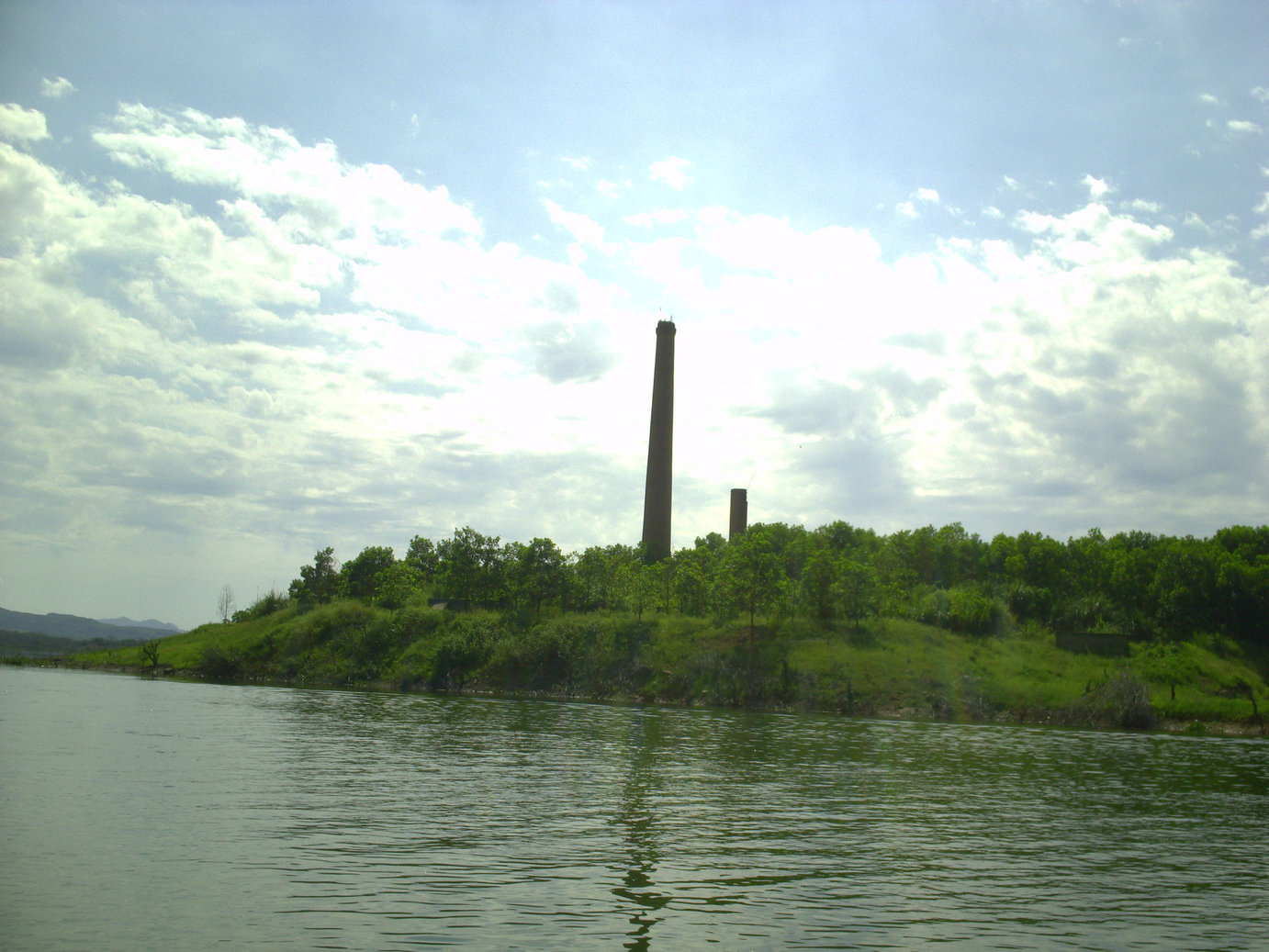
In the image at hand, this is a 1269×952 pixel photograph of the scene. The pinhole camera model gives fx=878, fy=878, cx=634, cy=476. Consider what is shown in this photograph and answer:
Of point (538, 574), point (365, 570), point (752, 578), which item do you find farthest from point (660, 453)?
point (365, 570)

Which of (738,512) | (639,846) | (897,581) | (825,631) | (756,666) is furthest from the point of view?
(738,512)

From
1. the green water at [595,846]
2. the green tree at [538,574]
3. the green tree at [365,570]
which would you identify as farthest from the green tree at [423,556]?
the green water at [595,846]

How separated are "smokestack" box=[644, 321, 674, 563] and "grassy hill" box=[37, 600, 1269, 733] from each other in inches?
768

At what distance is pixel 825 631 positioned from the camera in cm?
9038

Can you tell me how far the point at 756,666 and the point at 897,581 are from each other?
31661mm

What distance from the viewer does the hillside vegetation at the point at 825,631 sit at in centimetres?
7812

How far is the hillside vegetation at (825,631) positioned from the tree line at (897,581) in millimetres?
252

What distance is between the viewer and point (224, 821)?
66.6 feet

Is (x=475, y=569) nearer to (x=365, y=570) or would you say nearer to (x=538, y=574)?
(x=538, y=574)

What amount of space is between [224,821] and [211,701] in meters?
44.4

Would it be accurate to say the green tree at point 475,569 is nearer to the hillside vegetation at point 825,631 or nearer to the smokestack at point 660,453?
the hillside vegetation at point 825,631

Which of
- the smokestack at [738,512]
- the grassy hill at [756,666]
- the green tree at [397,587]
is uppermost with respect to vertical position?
the smokestack at [738,512]

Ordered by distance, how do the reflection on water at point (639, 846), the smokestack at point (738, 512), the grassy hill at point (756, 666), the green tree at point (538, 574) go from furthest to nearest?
1. the smokestack at point (738, 512)
2. the green tree at point (538, 574)
3. the grassy hill at point (756, 666)
4. the reflection on water at point (639, 846)

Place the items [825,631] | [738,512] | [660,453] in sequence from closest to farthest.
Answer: [825,631]
[660,453]
[738,512]
